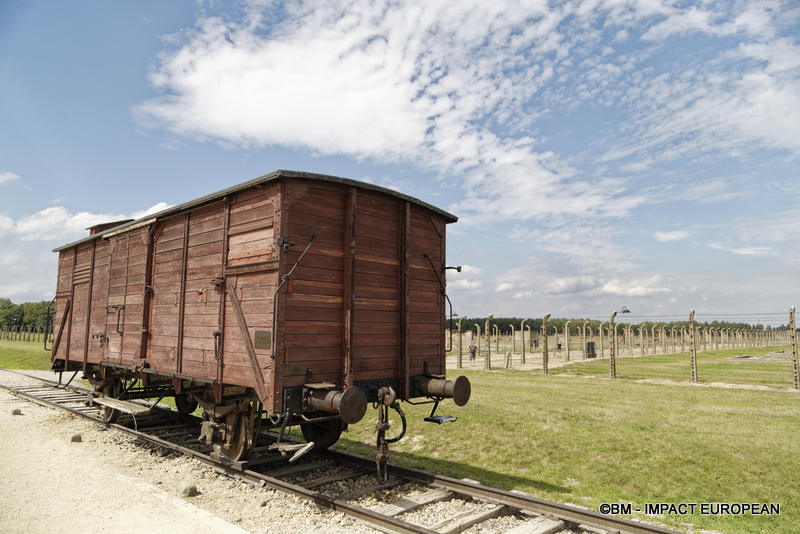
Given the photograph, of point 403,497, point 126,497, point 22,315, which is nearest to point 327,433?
point 403,497

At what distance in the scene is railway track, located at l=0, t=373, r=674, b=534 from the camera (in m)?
5.18

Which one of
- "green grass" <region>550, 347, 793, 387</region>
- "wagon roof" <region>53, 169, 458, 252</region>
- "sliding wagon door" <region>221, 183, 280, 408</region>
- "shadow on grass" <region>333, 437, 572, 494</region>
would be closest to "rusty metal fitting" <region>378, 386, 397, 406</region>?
"sliding wagon door" <region>221, 183, 280, 408</region>

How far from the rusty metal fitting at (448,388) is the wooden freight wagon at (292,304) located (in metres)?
0.02

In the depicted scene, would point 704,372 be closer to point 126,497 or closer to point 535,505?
point 535,505

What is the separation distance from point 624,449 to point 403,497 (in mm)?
4842

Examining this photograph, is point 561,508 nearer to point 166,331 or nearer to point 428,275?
point 428,275

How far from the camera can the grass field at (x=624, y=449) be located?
695cm

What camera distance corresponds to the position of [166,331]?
8.80 m

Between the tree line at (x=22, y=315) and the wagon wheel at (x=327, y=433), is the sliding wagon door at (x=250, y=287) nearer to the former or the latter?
the wagon wheel at (x=327, y=433)

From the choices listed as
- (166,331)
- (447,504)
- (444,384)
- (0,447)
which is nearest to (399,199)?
(444,384)

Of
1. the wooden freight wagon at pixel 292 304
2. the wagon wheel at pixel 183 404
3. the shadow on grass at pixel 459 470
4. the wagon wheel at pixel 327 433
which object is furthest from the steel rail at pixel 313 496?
the shadow on grass at pixel 459 470

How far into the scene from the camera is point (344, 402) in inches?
228

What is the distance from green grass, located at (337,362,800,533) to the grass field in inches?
0.8

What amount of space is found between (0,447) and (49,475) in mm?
2522
